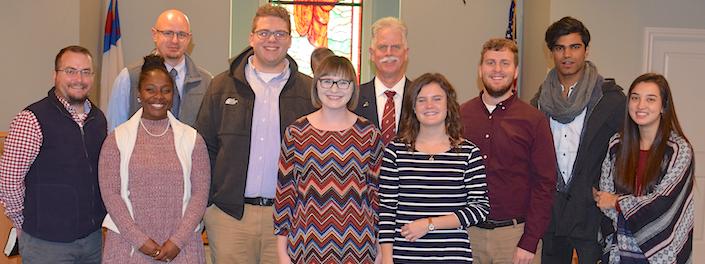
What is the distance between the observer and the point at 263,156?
3.25 metres

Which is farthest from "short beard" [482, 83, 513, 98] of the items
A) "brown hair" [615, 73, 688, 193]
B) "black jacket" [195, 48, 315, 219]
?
"black jacket" [195, 48, 315, 219]

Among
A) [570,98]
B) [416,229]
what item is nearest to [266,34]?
[416,229]

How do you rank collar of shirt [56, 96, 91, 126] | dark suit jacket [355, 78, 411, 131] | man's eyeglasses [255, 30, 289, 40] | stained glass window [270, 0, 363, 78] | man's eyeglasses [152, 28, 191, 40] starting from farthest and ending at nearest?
stained glass window [270, 0, 363, 78]
man's eyeglasses [152, 28, 191, 40]
dark suit jacket [355, 78, 411, 131]
man's eyeglasses [255, 30, 289, 40]
collar of shirt [56, 96, 91, 126]

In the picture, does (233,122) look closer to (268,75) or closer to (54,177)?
(268,75)

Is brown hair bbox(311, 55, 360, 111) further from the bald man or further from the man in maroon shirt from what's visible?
the bald man

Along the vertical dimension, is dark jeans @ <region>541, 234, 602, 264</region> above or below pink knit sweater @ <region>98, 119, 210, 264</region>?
below

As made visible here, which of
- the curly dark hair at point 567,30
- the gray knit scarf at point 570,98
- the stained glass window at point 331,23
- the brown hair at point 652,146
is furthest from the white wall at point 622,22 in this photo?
the brown hair at point 652,146

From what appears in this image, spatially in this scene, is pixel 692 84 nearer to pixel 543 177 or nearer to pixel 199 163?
pixel 543 177

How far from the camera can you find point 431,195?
278cm

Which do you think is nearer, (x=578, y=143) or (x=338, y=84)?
(x=338, y=84)

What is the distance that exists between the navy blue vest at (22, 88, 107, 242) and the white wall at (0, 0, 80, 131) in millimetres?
3044

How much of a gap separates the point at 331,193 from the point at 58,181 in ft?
4.20

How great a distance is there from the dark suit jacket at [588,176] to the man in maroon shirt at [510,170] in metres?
0.43

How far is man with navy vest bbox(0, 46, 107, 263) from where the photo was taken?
9.95 ft
